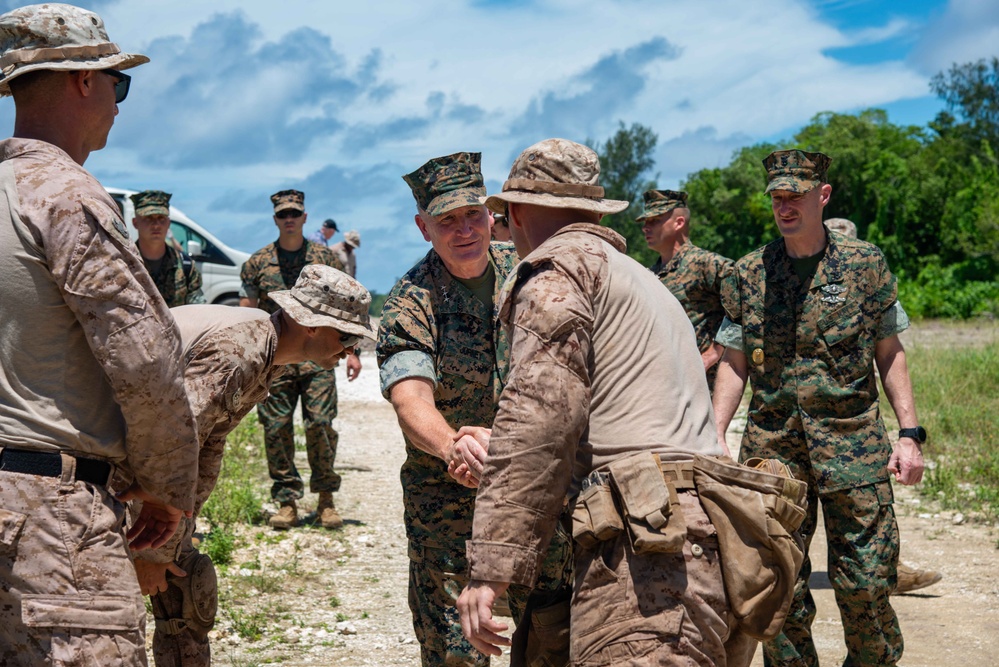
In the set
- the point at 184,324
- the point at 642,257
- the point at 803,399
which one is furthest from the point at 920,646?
the point at 642,257

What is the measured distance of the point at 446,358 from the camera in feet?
15.1

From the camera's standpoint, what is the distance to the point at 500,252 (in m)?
4.96

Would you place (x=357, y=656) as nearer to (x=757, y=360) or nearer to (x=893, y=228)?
(x=757, y=360)

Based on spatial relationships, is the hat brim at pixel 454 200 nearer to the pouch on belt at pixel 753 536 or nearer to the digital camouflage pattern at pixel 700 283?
the pouch on belt at pixel 753 536

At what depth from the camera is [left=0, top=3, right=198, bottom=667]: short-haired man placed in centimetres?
282

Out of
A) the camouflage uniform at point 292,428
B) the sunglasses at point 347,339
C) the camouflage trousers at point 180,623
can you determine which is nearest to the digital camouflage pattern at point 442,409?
the sunglasses at point 347,339

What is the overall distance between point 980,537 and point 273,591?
5.21 metres

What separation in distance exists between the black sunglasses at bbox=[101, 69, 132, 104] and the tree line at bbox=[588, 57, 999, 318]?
24.2 meters

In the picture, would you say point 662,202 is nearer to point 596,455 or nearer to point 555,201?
point 555,201

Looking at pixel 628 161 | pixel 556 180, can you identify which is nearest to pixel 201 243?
pixel 556 180

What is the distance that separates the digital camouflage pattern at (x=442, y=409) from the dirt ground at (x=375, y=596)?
5.88ft

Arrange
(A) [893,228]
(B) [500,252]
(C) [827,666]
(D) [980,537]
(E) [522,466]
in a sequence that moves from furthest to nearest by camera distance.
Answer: (A) [893,228] < (D) [980,537] < (C) [827,666] < (B) [500,252] < (E) [522,466]

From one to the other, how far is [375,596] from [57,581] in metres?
4.74

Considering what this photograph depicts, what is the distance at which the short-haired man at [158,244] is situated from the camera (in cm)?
927
